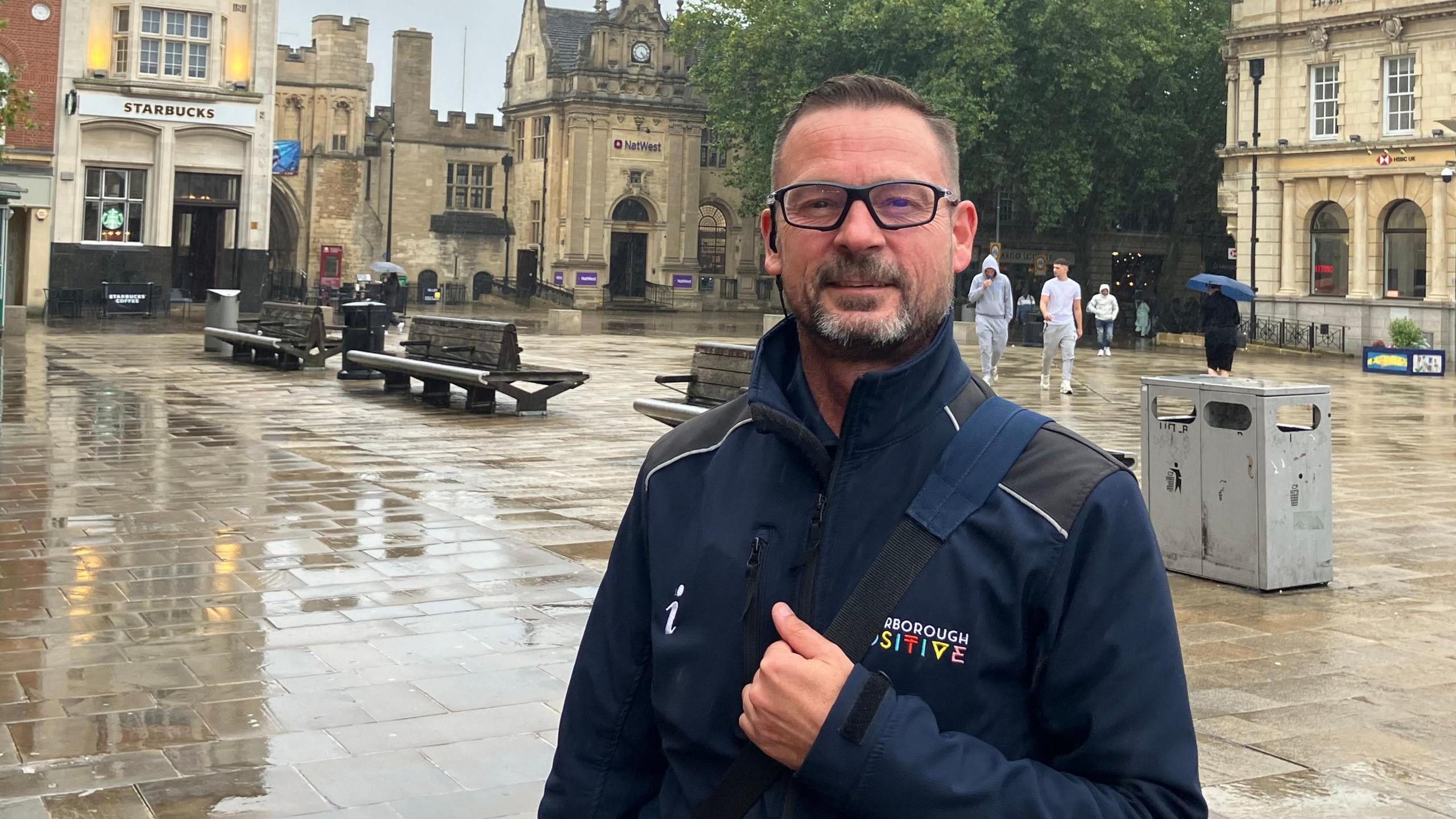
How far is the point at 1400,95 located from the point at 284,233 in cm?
4434

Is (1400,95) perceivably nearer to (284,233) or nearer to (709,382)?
(709,382)

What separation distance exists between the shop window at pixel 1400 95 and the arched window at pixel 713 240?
33.6m

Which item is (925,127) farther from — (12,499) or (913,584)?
(12,499)

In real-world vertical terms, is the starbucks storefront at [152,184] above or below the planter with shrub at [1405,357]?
above

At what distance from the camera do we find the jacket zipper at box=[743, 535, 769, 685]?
2115 millimetres

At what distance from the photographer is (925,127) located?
89.6 inches

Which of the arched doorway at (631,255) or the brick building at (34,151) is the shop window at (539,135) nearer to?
the arched doorway at (631,255)

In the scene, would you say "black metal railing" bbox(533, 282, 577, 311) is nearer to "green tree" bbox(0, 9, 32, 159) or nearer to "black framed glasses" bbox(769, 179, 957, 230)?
"green tree" bbox(0, 9, 32, 159)

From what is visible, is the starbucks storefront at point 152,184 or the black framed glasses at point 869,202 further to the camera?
A: the starbucks storefront at point 152,184

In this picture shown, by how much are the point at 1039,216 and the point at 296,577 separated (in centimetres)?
4463

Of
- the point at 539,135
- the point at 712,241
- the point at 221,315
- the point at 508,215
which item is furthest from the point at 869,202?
the point at 508,215

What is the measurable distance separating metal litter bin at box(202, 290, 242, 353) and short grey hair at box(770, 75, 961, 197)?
24.6 meters

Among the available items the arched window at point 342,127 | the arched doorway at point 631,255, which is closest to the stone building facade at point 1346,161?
the arched doorway at point 631,255

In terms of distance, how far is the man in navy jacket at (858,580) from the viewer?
1953mm
